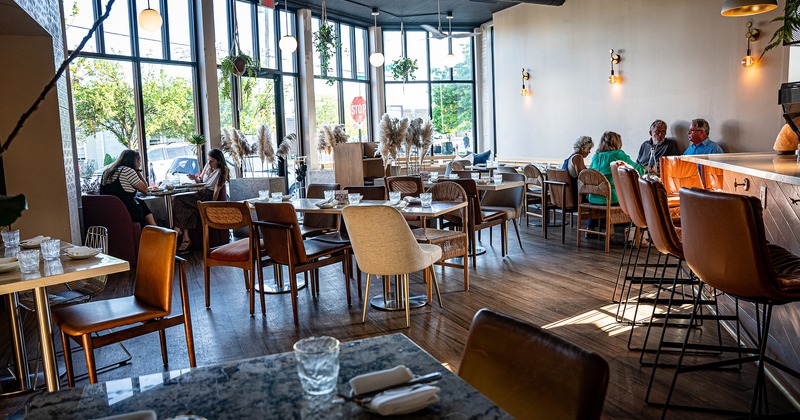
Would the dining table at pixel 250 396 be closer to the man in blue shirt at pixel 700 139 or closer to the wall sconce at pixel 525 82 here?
the man in blue shirt at pixel 700 139

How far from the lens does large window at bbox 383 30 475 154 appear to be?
1426 cm

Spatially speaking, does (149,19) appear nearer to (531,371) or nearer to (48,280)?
(48,280)

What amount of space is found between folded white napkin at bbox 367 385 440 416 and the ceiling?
1124 centimetres

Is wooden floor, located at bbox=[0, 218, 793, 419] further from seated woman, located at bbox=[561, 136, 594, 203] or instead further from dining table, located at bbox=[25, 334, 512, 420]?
dining table, located at bbox=[25, 334, 512, 420]

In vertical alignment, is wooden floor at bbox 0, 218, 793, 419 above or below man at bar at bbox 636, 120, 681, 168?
below

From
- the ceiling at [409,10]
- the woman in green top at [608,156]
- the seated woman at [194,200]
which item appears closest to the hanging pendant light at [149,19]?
the seated woman at [194,200]

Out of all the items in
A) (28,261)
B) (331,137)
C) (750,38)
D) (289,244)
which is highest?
(750,38)

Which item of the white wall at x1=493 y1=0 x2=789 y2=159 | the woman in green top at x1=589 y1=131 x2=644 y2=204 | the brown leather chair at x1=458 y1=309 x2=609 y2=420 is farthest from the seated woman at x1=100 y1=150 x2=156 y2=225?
the white wall at x1=493 y1=0 x2=789 y2=159

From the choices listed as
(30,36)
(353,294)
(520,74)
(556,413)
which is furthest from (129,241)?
(520,74)

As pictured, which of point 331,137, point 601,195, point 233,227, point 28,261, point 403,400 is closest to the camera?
point 403,400

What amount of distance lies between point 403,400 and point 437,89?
46.0 feet

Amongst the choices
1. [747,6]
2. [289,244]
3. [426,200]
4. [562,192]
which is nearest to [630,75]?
[562,192]

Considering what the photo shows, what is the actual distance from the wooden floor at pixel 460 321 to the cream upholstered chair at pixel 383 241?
0.49 meters

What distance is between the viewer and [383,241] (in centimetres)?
→ 402
